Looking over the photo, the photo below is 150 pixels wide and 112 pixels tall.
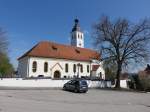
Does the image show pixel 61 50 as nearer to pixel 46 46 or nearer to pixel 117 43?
pixel 46 46

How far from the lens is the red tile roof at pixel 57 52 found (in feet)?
193

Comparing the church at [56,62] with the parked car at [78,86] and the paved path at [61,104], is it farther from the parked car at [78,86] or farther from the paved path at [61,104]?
the paved path at [61,104]

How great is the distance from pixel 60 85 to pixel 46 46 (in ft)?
64.2

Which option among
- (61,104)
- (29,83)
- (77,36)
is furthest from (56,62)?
(61,104)

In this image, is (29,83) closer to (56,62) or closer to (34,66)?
(34,66)

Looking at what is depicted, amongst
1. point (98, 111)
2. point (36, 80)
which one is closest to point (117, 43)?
point (36, 80)

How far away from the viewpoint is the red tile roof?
5894 cm

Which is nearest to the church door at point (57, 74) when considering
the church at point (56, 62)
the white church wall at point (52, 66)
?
the church at point (56, 62)

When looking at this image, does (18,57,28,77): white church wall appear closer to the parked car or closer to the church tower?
the parked car

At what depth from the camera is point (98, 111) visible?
16766mm

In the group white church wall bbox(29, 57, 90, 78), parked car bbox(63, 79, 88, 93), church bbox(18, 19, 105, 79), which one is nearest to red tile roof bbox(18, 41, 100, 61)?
church bbox(18, 19, 105, 79)

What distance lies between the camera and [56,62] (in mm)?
60906

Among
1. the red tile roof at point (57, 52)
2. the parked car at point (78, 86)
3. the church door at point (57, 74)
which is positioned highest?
the red tile roof at point (57, 52)

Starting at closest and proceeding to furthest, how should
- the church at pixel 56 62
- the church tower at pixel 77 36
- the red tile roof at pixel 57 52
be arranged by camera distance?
the church at pixel 56 62, the red tile roof at pixel 57 52, the church tower at pixel 77 36
